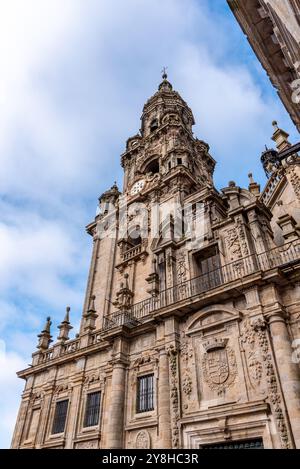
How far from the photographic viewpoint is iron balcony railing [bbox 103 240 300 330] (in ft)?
51.1

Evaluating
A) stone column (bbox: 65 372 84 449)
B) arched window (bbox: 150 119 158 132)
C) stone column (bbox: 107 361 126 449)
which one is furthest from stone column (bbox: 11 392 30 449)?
arched window (bbox: 150 119 158 132)

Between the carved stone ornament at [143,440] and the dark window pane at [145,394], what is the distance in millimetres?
973

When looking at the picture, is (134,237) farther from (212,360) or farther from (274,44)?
(274,44)

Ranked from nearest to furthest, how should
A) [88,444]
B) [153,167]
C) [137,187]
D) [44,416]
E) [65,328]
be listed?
[88,444] < [44,416] < [65,328] < [137,187] < [153,167]

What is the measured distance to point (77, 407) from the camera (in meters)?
18.4

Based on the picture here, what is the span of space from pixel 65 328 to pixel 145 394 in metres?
8.79

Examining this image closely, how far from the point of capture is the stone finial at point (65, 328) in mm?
22753

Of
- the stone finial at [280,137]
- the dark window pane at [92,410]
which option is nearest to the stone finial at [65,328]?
the dark window pane at [92,410]

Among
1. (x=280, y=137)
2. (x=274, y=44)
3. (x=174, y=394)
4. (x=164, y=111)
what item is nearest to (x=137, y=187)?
(x=164, y=111)

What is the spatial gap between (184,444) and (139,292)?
10.5 meters

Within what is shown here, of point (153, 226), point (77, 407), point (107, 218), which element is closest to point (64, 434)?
point (77, 407)

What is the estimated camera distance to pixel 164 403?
588 inches

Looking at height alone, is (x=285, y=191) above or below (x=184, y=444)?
above
